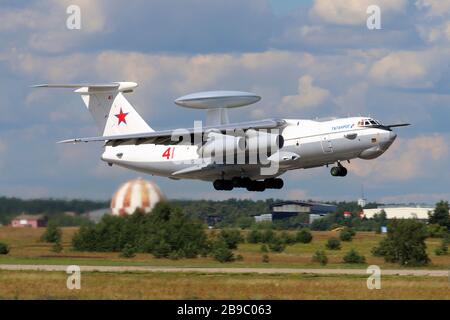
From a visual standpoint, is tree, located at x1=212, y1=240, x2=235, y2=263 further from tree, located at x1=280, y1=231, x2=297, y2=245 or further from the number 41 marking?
tree, located at x1=280, y1=231, x2=297, y2=245

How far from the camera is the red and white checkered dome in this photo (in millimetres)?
34125

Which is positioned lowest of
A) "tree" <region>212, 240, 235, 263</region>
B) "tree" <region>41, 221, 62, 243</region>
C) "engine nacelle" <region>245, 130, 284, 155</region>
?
"tree" <region>212, 240, 235, 263</region>

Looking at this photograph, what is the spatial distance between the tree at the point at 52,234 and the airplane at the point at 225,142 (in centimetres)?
318

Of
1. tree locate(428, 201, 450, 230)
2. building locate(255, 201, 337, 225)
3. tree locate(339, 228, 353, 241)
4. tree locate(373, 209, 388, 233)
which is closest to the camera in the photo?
tree locate(339, 228, 353, 241)

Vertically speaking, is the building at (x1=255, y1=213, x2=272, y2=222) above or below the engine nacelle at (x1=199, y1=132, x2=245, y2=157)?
below

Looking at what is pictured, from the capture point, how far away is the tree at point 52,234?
1301 inches

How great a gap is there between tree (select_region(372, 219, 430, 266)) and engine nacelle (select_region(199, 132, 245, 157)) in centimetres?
935

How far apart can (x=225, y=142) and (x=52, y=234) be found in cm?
692

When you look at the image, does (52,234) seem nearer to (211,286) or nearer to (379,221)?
(211,286)

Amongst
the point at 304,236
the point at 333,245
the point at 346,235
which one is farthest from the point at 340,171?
the point at 346,235

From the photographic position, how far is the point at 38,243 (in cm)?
3628

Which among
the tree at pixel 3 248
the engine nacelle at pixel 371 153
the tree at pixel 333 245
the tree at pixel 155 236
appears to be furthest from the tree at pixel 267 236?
the engine nacelle at pixel 371 153

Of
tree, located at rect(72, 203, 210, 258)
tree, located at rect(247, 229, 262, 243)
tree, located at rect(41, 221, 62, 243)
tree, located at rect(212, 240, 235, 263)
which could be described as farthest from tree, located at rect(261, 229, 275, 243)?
tree, located at rect(41, 221, 62, 243)
